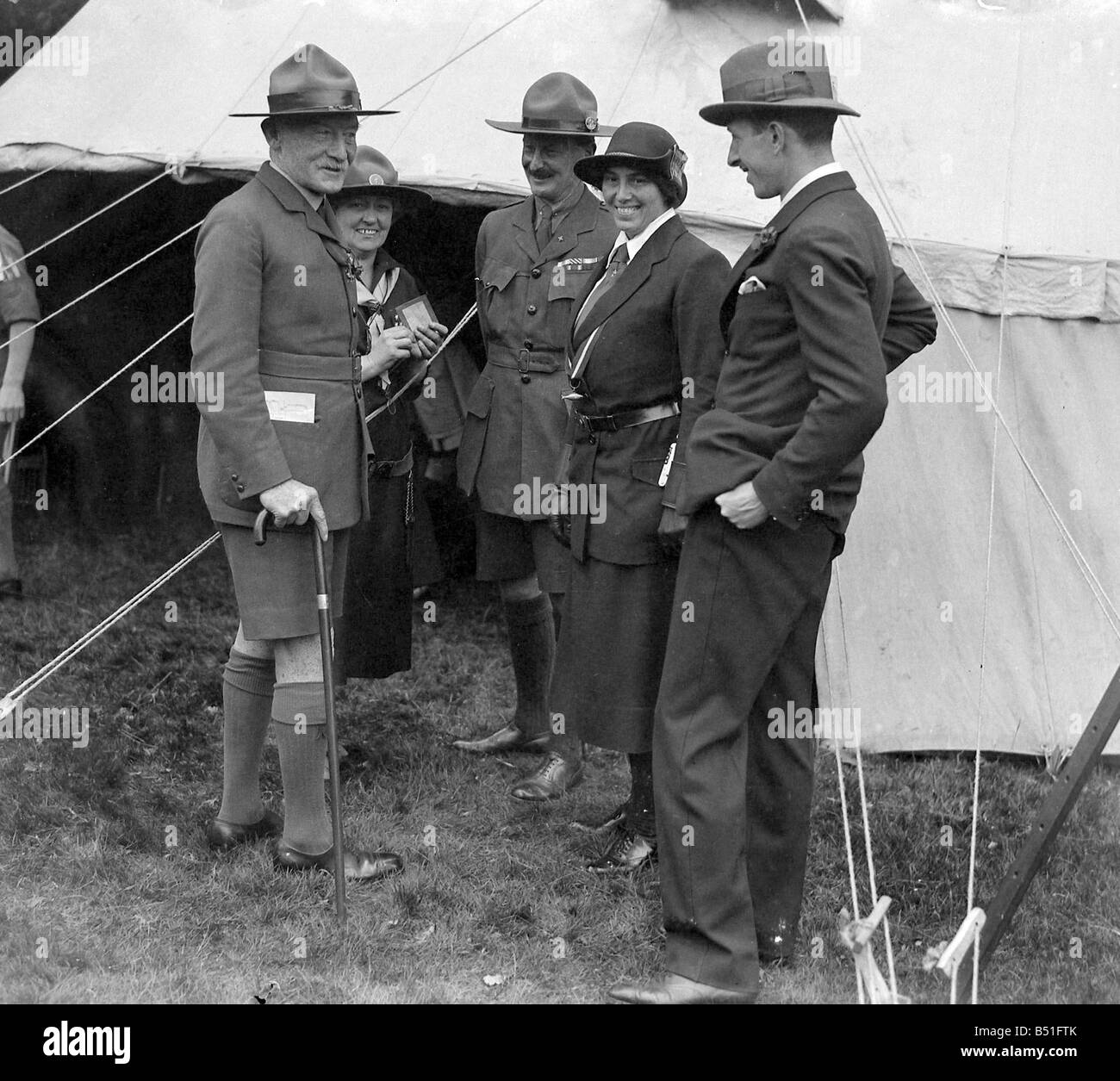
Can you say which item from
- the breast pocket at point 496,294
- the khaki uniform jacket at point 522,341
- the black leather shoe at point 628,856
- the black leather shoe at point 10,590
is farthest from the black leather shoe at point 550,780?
the black leather shoe at point 10,590

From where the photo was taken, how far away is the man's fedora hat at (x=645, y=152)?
3.71m

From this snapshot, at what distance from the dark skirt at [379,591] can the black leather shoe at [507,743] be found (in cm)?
36

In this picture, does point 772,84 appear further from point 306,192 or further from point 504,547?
point 504,547

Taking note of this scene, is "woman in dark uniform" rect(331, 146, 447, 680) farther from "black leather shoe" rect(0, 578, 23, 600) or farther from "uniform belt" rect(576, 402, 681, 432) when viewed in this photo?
"black leather shoe" rect(0, 578, 23, 600)

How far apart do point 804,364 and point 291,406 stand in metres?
1.35

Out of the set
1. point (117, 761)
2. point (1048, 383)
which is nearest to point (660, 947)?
point (117, 761)

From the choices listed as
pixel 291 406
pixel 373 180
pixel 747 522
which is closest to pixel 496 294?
pixel 373 180

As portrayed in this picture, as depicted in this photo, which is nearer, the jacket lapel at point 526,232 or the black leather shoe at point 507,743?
the jacket lapel at point 526,232

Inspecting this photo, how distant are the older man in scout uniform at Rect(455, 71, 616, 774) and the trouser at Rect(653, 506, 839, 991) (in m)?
1.41

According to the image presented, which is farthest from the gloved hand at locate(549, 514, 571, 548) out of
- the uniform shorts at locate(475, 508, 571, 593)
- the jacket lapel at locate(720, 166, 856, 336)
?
the jacket lapel at locate(720, 166, 856, 336)

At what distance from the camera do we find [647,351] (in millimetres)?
3809

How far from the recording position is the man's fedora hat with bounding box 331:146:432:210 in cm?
467

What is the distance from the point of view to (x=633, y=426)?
391 centimetres

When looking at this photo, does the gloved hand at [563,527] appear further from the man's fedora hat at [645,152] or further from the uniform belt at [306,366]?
the man's fedora hat at [645,152]
